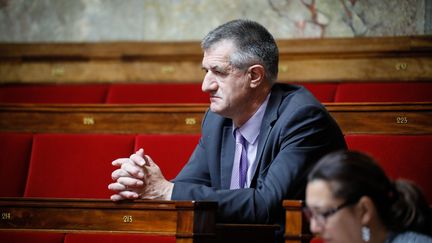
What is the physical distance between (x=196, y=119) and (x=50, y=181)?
A: 0.24 metres

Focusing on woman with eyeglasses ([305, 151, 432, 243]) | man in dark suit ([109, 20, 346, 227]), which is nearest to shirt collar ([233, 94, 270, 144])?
man in dark suit ([109, 20, 346, 227])

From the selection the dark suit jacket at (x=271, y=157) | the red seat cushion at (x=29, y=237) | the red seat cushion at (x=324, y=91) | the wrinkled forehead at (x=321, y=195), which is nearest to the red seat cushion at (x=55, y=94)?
the red seat cushion at (x=324, y=91)

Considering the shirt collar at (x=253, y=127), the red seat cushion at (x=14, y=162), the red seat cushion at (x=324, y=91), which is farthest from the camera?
the red seat cushion at (x=324, y=91)

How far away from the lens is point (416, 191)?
2.03ft

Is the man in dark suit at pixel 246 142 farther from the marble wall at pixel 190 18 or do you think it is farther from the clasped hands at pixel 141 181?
the marble wall at pixel 190 18

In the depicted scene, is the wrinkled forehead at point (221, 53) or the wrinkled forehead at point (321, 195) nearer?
the wrinkled forehead at point (321, 195)

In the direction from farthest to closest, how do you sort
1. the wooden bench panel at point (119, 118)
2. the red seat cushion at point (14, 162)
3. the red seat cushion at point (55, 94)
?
1. the red seat cushion at point (55, 94)
2. the red seat cushion at point (14, 162)
3. the wooden bench panel at point (119, 118)

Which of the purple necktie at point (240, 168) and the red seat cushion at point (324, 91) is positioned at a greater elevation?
the red seat cushion at point (324, 91)

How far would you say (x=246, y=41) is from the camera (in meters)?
0.99

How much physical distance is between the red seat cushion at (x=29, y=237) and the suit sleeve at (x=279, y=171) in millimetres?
139

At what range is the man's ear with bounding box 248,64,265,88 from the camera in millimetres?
994

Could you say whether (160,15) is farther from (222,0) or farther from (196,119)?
(196,119)

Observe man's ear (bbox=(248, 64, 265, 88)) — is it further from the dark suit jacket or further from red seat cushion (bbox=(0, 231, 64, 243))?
red seat cushion (bbox=(0, 231, 64, 243))

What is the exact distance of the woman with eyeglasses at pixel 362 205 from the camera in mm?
599
